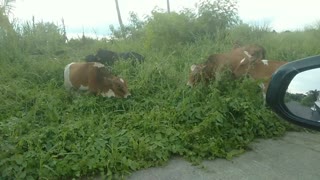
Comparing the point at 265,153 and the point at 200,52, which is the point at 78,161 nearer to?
the point at 265,153

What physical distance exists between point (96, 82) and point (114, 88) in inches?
9.8

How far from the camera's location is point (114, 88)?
443 centimetres

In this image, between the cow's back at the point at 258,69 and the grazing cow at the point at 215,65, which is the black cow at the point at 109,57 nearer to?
the grazing cow at the point at 215,65

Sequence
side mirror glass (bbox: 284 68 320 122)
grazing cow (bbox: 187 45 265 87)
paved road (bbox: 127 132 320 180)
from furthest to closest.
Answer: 1. grazing cow (bbox: 187 45 265 87)
2. paved road (bbox: 127 132 320 180)
3. side mirror glass (bbox: 284 68 320 122)

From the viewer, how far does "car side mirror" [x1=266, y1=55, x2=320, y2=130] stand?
115 cm

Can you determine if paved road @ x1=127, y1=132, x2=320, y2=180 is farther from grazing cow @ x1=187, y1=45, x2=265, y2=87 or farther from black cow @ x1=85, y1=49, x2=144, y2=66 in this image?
black cow @ x1=85, y1=49, x2=144, y2=66

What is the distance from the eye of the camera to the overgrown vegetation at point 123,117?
2805mm

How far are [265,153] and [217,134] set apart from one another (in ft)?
1.52

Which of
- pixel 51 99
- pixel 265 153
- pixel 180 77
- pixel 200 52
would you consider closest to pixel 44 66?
pixel 51 99

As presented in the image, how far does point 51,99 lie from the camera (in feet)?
14.0

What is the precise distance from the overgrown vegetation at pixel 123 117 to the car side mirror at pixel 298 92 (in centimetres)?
172

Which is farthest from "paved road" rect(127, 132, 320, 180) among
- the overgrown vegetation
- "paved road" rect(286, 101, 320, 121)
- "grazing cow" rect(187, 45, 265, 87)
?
"paved road" rect(286, 101, 320, 121)

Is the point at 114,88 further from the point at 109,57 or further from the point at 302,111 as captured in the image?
the point at 302,111

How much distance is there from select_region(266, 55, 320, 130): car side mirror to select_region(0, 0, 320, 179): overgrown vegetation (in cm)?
172
